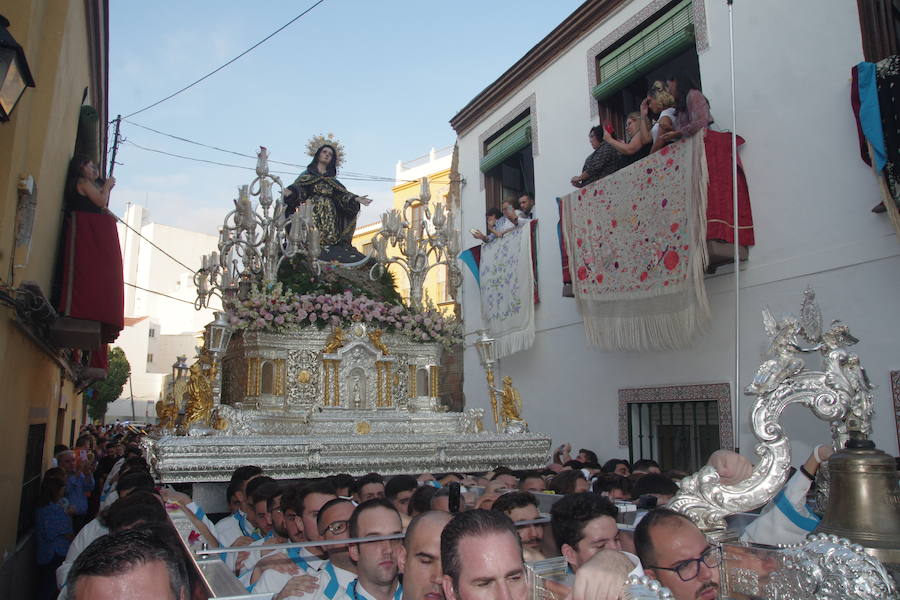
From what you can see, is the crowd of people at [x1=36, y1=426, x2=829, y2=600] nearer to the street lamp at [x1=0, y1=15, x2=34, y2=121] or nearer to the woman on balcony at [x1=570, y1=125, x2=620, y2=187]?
the street lamp at [x1=0, y1=15, x2=34, y2=121]

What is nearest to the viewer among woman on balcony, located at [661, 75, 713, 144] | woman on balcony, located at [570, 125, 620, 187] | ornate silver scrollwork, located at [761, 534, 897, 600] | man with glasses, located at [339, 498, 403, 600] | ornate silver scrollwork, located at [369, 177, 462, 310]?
ornate silver scrollwork, located at [761, 534, 897, 600]

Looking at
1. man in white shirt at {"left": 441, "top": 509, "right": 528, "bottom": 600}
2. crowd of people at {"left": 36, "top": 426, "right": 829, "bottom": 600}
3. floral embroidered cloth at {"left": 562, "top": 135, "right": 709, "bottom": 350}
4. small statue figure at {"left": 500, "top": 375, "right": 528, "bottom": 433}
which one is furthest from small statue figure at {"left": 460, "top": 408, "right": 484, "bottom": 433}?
man in white shirt at {"left": 441, "top": 509, "right": 528, "bottom": 600}

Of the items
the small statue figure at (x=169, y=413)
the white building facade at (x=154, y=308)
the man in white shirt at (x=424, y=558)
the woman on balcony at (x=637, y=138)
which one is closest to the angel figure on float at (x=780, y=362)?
the man in white shirt at (x=424, y=558)

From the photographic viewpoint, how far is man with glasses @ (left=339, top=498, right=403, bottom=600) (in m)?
2.50

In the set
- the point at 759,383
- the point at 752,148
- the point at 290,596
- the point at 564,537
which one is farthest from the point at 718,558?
the point at 752,148

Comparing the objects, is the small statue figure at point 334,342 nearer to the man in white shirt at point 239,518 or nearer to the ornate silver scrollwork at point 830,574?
the man in white shirt at point 239,518

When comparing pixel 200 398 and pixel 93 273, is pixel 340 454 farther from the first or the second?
pixel 93 273

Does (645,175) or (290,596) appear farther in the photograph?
(645,175)

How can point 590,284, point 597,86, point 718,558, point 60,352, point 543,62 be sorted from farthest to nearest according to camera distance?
1. point 543,62
2. point 597,86
3. point 590,284
4. point 60,352
5. point 718,558

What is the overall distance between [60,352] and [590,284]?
6.36m

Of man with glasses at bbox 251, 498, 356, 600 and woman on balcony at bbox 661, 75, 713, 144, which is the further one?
woman on balcony at bbox 661, 75, 713, 144

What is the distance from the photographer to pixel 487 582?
178 cm

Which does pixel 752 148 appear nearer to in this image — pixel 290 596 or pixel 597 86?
pixel 597 86

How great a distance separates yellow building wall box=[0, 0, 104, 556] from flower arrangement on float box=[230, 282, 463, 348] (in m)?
1.77
